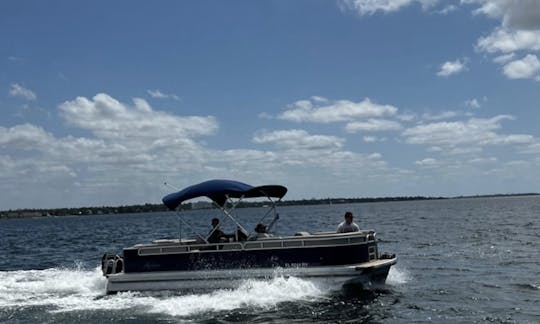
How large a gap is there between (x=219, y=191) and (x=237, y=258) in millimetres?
2080

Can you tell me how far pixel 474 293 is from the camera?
17188mm

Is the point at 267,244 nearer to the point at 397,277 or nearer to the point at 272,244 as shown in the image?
the point at 272,244

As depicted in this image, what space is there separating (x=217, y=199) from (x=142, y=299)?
3.77m

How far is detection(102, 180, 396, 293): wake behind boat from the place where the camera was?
16.6 m

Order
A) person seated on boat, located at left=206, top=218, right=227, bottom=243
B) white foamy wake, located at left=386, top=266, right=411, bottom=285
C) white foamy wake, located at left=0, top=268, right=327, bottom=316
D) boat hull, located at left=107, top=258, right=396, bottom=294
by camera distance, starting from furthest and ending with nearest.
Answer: white foamy wake, located at left=386, top=266, right=411, bottom=285 < person seated on boat, located at left=206, top=218, right=227, bottom=243 < boat hull, located at left=107, top=258, right=396, bottom=294 < white foamy wake, located at left=0, top=268, right=327, bottom=316

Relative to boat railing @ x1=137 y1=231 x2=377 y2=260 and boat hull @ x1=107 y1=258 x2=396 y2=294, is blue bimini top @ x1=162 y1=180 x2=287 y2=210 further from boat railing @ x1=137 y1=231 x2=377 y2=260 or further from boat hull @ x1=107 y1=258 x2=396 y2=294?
boat hull @ x1=107 y1=258 x2=396 y2=294

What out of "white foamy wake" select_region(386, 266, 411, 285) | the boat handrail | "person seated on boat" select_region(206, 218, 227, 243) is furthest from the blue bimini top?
"white foamy wake" select_region(386, 266, 411, 285)

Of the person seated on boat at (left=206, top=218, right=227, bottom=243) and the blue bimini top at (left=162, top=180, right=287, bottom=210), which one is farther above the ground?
the blue bimini top at (left=162, top=180, right=287, bottom=210)

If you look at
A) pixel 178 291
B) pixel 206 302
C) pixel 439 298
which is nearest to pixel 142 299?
pixel 178 291

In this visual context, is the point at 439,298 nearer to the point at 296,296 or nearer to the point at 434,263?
the point at 296,296

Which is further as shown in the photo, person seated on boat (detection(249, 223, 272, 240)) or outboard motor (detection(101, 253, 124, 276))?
outboard motor (detection(101, 253, 124, 276))

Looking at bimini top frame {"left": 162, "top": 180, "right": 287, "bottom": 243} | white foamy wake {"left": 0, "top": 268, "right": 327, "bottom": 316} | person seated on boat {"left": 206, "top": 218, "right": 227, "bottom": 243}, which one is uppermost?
bimini top frame {"left": 162, "top": 180, "right": 287, "bottom": 243}

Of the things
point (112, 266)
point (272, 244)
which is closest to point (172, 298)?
point (112, 266)

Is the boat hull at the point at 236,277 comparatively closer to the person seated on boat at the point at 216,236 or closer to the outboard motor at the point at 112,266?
the outboard motor at the point at 112,266
